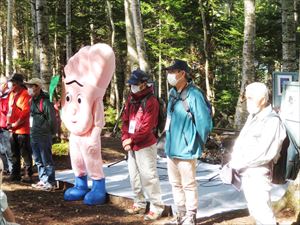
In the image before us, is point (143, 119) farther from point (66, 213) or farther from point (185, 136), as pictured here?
point (66, 213)

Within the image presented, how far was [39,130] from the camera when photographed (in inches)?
269

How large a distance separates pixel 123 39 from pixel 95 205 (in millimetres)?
19070

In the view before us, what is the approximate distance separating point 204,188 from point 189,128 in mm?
2128

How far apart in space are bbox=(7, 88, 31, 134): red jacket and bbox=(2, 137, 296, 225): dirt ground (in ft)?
3.37

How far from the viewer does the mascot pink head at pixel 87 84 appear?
6090 millimetres

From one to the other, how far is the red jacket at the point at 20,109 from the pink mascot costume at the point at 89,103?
136cm

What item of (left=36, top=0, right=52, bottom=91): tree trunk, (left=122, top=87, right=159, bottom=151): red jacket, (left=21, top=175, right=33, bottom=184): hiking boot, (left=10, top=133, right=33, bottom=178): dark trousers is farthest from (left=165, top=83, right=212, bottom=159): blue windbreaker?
(left=36, top=0, right=52, bottom=91): tree trunk

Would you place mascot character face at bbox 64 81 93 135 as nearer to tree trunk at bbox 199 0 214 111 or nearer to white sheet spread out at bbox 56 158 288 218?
white sheet spread out at bbox 56 158 288 218

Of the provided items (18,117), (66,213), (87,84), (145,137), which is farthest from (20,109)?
(145,137)

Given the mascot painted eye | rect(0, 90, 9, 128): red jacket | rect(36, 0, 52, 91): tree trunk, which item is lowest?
rect(0, 90, 9, 128): red jacket

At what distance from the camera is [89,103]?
6.09 m

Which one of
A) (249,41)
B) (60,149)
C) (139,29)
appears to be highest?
(139,29)

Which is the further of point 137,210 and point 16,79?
point 16,79

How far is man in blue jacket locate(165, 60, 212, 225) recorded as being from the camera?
15.2ft
